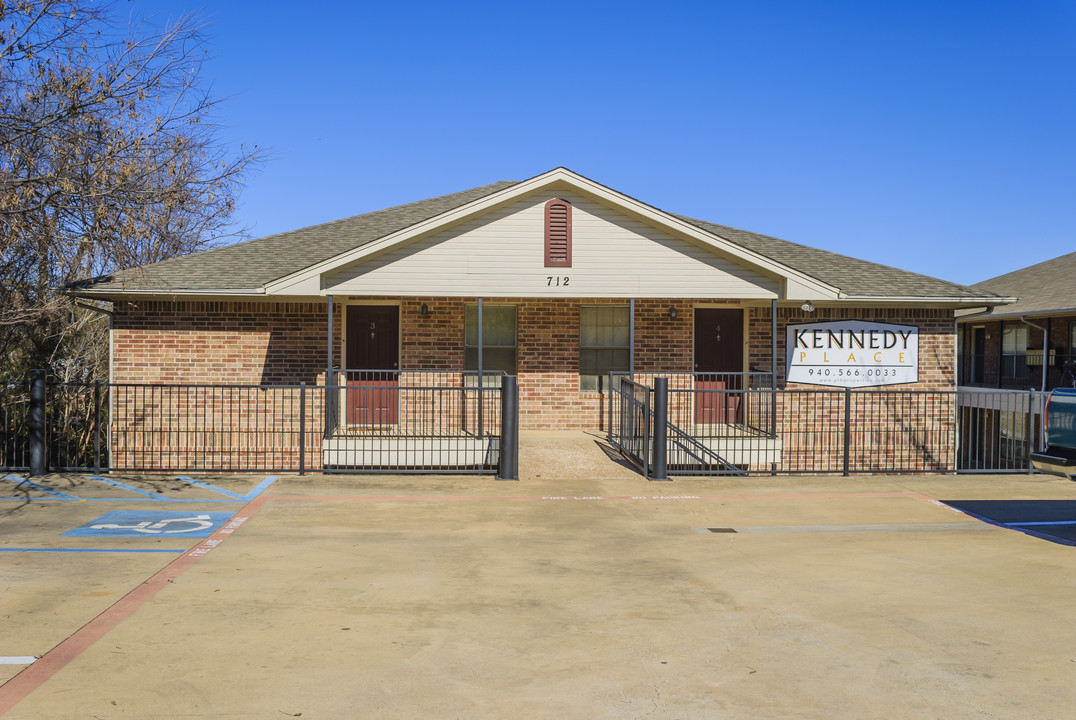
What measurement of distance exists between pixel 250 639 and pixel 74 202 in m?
7.60

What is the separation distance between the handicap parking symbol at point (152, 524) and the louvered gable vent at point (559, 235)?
23.5ft

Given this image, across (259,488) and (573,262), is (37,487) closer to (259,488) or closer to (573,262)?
(259,488)

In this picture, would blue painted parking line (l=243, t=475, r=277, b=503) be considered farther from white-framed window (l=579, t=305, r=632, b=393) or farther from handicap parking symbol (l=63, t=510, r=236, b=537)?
white-framed window (l=579, t=305, r=632, b=393)

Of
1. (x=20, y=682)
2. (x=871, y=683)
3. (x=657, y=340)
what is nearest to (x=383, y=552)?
(x=20, y=682)

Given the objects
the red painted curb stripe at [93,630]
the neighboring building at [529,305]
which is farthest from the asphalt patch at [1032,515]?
the red painted curb stripe at [93,630]

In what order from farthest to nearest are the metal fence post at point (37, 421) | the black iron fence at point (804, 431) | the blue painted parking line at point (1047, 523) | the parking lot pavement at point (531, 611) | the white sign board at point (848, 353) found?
the white sign board at point (848, 353)
the black iron fence at point (804, 431)
the metal fence post at point (37, 421)
the blue painted parking line at point (1047, 523)
the parking lot pavement at point (531, 611)

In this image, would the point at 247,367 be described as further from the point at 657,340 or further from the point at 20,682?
the point at 20,682

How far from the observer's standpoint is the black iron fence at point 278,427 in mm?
12734

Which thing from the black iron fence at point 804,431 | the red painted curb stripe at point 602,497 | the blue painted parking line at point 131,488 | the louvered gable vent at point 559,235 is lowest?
the red painted curb stripe at point 602,497

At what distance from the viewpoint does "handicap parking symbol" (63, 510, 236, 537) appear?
880cm

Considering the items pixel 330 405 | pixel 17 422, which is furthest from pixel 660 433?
pixel 17 422

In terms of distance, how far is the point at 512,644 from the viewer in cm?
567

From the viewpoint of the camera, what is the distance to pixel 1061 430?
891 centimetres

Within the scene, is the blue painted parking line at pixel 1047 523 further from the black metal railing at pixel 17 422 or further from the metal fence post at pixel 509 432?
the black metal railing at pixel 17 422
